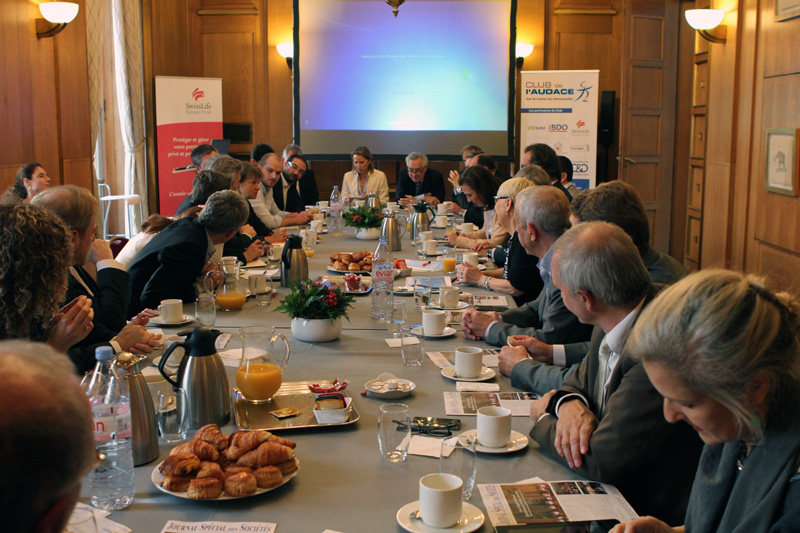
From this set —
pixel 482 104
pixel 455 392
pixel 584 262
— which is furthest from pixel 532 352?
pixel 482 104

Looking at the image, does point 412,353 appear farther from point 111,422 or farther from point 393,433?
point 111,422

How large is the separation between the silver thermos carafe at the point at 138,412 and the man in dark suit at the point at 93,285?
78 cm

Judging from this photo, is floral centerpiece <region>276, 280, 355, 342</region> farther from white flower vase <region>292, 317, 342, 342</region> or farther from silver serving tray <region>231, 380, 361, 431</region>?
silver serving tray <region>231, 380, 361, 431</region>

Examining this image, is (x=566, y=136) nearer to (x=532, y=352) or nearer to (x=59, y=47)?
(x=59, y=47)

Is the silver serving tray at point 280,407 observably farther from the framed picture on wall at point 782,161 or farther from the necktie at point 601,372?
the framed picture on wall at point 782,161

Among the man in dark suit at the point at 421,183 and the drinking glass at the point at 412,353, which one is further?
the man in dark suit at the point at 421,183

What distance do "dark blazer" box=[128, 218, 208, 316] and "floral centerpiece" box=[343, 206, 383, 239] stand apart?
2.02 m

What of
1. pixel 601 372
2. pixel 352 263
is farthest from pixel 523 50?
pixel 601 372

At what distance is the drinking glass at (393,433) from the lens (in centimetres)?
182

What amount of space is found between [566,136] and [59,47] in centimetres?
585

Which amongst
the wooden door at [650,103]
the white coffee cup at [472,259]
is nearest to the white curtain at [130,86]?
the white coffee cup at [472,259]

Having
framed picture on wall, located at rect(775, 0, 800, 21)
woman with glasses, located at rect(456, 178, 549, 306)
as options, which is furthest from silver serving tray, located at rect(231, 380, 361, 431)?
framed picture on wall, located at rect(775, 0, 800, 21)

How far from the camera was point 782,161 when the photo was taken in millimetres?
5445

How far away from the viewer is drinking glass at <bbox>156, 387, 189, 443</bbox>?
77.2 inches
